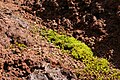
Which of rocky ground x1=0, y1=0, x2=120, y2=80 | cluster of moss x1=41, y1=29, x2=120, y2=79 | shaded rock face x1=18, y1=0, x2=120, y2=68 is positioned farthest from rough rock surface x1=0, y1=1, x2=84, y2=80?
shaded rock face x1=18, y1=0, x2=120, y2=68

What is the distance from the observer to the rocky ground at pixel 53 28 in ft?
21.9

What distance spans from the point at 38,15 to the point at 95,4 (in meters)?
1.54

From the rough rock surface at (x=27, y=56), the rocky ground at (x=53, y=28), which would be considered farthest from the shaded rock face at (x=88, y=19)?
the rough rock surface at (x=27, y=56)

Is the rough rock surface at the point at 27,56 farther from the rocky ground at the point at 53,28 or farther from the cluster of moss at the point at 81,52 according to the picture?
the cluster of moss at the point at 81,52

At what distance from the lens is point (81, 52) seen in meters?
7.74

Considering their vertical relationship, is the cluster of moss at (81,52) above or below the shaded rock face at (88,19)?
below

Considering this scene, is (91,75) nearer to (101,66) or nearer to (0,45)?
(101,66)

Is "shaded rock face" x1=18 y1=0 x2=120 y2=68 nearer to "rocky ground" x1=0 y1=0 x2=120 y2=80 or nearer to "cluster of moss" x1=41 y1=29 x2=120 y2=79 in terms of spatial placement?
"rocky ground" x1=0 y1=0 x2=120 y2=80

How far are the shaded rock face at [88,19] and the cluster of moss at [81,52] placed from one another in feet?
0.75

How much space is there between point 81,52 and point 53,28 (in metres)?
1.14

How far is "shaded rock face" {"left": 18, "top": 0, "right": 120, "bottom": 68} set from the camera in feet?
26.3

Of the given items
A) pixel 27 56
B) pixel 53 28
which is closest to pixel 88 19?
pixel 53 28

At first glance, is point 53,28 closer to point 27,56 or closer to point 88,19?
point 88,19

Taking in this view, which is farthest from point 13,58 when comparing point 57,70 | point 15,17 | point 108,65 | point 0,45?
point 108,65
